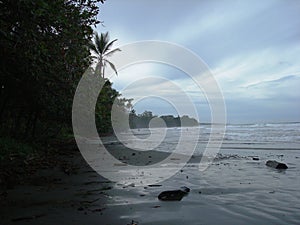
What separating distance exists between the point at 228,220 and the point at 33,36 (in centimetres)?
381

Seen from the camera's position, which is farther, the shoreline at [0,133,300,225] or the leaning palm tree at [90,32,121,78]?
the leaning palm tree at [90,32,121,78]

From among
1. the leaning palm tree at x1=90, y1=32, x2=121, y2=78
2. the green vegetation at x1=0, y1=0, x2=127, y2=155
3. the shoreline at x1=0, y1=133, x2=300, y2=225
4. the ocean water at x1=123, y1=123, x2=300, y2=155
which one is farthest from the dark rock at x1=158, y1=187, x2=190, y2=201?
the leaning palm tree at x1=90, y1=32, x2=121, y2=78

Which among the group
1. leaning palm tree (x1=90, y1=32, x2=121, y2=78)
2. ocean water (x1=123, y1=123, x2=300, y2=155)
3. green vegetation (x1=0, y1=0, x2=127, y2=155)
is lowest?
ocean water (x1=123, y1=123, x2=300, y2=155)

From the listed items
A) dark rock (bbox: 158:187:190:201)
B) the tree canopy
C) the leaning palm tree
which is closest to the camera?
the tree canopy

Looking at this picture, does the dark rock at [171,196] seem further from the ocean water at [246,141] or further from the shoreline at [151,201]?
the ocean water at [246,141]

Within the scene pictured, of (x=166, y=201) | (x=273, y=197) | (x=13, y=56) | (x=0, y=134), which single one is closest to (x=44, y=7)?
(x=13, y=56)

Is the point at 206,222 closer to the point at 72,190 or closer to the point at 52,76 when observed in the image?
the point at 72,190

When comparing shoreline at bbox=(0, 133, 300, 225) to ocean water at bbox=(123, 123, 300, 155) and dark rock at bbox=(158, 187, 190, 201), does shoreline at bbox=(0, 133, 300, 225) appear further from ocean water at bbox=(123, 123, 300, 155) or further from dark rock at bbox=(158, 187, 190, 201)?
ocean water at bbox=(123, 123, 300, 155)

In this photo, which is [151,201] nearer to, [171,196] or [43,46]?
[171,196]

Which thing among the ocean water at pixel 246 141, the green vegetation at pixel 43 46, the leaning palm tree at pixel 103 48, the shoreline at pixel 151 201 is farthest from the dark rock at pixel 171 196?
the leaning palm tree at pixel 103 48

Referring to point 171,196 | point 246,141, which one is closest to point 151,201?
point 171,196

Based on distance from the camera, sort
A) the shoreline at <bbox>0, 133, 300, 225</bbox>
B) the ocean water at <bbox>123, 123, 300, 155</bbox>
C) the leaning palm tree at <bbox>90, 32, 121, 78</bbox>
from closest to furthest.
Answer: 1. the shoreline at <bbox>0, 133, 300, 225</bbox>
2. the ocean water at <bbox>123, 123, 300, 155</bbox>
3. the leaning palm tree at <bbox>90, 32, 121, 78</bbox>

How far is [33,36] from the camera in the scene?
4.37 m

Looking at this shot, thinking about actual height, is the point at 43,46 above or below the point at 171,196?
above
